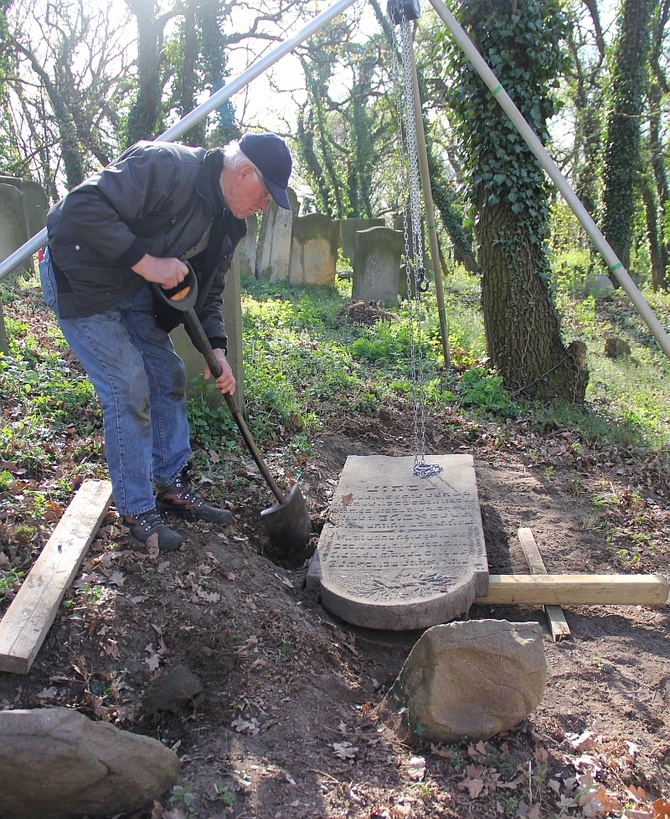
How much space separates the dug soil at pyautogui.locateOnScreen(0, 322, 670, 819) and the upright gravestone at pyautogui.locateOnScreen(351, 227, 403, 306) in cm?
771

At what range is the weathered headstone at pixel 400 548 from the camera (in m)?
3.51

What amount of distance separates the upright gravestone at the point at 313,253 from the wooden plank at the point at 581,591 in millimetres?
9205

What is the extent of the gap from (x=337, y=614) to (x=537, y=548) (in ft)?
4.81

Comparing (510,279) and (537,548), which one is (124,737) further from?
(510,279)

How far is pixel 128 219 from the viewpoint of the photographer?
3.16m

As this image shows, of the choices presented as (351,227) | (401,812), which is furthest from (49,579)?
(351,227)

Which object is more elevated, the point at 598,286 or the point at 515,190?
the point at 515,190

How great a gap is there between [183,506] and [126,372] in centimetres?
92

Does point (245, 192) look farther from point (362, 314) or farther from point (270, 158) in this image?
point (362, 314)

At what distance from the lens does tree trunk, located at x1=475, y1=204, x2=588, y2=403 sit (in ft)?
24.6

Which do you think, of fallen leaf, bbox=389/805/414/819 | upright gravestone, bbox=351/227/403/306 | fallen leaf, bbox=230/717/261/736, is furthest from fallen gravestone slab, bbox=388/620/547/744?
upright gravestone, bbox=351/227/403/306

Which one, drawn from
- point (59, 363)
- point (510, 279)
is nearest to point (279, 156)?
point (59, 363)

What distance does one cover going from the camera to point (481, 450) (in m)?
6.29

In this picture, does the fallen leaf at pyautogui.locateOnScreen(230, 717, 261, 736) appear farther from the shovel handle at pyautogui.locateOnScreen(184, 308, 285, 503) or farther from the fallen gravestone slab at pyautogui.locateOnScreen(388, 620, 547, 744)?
the shovel handle at pyautogui.locateOnScreen(184, 308, 285, 503)
